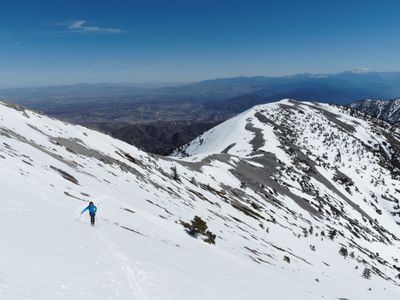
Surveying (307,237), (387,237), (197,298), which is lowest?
(387,237)

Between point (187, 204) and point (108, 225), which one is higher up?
point (108, 225)

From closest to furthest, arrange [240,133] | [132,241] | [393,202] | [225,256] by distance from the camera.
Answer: [132,241]
[225,256]
[393,202]
[240,133]

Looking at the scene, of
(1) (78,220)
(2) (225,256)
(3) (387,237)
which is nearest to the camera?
(1) (78,220)

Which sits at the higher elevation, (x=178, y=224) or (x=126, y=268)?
(x=126, y=268)

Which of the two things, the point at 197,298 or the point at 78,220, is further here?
the point at 78,220

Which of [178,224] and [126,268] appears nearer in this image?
[126,268]

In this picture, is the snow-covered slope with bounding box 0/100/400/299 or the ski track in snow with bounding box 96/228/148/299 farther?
the snow-covered slope with bounding box 0/100/400/299

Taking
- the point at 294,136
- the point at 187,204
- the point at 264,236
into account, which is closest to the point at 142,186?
the point at 187,204

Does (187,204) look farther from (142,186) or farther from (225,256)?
(225,256)
